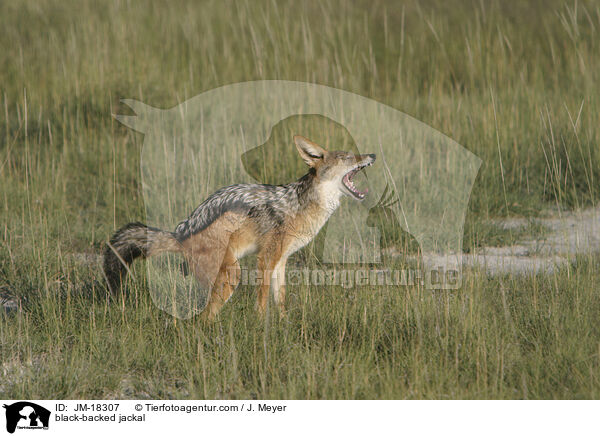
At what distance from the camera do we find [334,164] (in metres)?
4.54

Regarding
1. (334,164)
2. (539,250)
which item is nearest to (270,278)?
(334,164)

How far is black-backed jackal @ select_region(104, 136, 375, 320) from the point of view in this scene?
4445 mm

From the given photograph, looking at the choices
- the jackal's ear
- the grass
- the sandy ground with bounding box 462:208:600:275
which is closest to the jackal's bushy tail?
the grass

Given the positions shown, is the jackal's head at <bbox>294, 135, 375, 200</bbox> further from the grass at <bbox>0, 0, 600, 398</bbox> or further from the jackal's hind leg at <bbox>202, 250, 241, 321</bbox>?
the jackal's hind leg at <bbox>202, 250, 241, 321</bbox>

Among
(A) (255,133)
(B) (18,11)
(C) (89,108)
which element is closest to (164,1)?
(B) (18,11)

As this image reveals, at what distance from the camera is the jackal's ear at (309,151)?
450 centimetres

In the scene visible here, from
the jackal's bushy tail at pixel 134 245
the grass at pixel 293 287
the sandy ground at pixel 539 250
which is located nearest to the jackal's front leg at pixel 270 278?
the grass at pixel 293 287

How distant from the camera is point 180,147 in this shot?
6883mm

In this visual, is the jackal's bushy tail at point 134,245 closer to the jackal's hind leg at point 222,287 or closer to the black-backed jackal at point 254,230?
the black-backed jackal at point 254,230

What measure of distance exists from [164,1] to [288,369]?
10.5 metres

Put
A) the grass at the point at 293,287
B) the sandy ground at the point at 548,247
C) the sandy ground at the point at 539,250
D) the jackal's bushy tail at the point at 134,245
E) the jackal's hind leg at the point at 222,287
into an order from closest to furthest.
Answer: the grass at the point at 293,287 < the jackal's hind leg at the point at 222,287 < the jackal's bushy tail at the point at 134,245 < the sandy ground at the point at 539,250 < the sandy ground at the point at 548,247

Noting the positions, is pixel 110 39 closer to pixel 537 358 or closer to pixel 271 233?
pixel 271 233

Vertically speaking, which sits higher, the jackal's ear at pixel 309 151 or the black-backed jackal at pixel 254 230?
the jackal's ear at pixel 309 151
